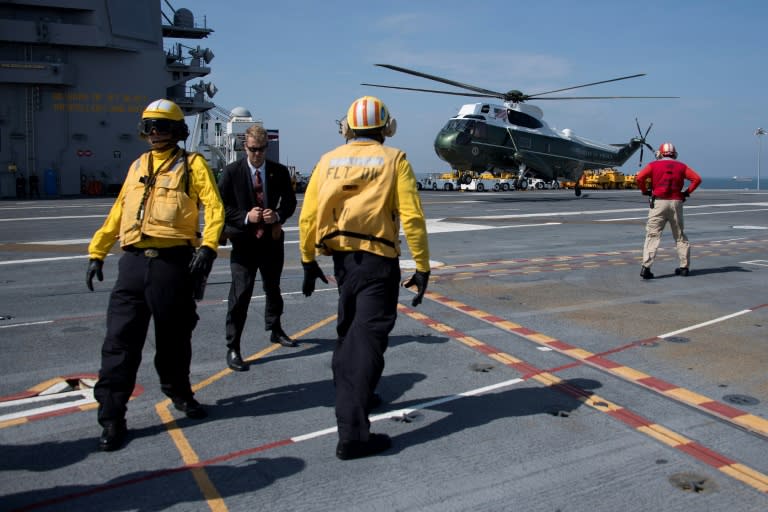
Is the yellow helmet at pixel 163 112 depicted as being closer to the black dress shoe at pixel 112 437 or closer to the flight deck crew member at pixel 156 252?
the flight deck crew member at pixel 156 252

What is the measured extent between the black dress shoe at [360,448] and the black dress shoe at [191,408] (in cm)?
108

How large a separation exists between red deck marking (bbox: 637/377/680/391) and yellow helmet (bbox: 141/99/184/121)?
3927 mm

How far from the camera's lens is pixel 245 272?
17.7 ft

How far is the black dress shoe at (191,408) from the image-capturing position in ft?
13.3

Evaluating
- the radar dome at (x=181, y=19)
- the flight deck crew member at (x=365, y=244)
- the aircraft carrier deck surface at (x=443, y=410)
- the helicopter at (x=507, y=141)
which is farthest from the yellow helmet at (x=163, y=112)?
the radar dome at (x=181, y=19)

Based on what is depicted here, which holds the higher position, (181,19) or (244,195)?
(181,19)

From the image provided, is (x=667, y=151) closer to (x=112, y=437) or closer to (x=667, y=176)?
(x=667, y=176)

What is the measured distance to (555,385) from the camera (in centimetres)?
470

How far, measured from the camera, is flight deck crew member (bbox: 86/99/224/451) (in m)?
3.76

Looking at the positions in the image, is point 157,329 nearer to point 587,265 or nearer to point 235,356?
point 235,356

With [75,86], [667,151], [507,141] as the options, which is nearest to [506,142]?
[507,141]

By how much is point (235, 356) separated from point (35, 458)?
1.90 m

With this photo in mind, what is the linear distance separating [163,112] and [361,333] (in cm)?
191

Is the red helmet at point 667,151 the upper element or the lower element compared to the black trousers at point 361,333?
upper
